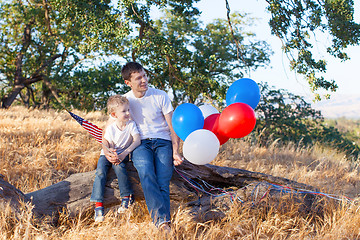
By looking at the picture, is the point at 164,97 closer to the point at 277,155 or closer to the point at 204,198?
the point at 204,198

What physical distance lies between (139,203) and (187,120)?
1.22 meters

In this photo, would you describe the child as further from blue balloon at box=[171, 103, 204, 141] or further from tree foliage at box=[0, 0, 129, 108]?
tree foliage at box=[0, 0, 129, 108]

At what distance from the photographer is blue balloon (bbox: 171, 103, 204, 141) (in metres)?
3.82

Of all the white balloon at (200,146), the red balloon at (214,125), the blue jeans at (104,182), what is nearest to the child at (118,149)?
the blue jeans at (104,182)

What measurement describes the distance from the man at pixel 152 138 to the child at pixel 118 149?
149 millimetres

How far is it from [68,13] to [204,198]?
6.17 m

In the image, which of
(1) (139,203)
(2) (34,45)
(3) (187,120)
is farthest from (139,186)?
(2) (34,45)

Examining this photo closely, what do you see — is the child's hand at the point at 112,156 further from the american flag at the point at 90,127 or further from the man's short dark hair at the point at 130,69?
the man's short dark hair at the point at 130,69

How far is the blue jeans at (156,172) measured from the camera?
3.50 metres

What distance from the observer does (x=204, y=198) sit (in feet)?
13.6

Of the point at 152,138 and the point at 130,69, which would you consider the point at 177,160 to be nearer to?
the point at 152,138

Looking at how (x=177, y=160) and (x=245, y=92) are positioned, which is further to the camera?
(x=245, y=92)

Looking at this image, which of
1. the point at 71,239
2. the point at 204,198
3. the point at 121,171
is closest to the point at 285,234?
the point at 204,198

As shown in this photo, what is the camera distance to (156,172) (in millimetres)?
3879
